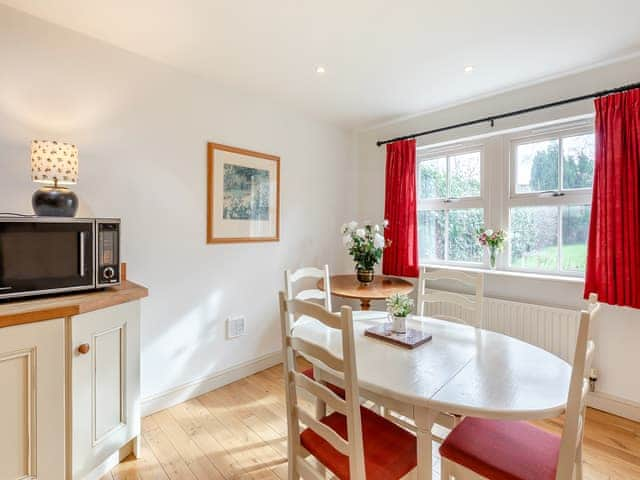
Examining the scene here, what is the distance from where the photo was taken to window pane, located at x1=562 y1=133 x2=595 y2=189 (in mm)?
2367

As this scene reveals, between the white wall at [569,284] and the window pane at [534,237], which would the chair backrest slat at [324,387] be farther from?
the window pane at [534,237]

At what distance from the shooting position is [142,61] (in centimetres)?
212

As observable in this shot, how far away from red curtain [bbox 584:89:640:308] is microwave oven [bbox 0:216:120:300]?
3.01 meters

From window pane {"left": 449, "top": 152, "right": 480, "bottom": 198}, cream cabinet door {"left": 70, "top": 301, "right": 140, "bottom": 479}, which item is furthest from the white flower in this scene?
cream cabinet door {"left": 70, "top": 301, "right": 140, "bottom": 479}

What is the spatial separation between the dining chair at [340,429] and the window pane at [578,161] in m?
2.35

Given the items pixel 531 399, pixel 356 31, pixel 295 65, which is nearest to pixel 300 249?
pixel 295 65

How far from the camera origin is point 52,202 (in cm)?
153

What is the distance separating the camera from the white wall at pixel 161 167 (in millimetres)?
1732

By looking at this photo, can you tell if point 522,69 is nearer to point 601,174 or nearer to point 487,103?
point 487,103

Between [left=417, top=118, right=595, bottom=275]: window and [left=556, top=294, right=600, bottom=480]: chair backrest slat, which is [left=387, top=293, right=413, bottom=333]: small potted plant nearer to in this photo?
[left=556, top=294, right=600, bottom=480]: chair backrest slat

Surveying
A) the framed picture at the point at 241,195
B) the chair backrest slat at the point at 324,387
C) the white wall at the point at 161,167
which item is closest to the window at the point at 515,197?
the white wall at the point at 161,167

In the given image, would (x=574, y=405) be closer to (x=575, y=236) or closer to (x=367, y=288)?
(x=367, y=288)

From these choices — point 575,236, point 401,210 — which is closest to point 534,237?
point 575,236

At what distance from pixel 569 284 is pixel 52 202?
3.32 meters
